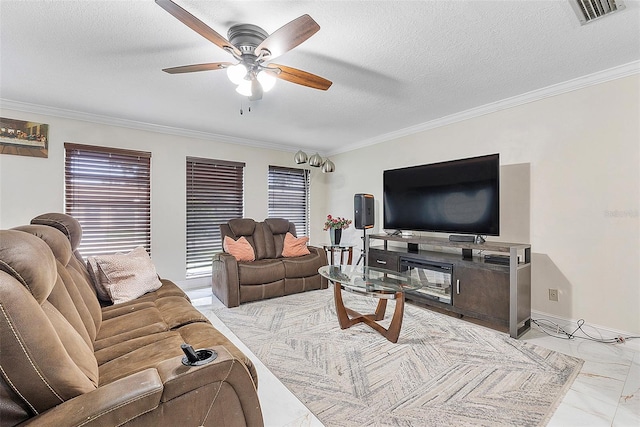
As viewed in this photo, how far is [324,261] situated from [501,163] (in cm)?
253

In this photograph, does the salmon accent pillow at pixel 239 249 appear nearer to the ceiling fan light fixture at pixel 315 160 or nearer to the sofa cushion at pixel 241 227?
the sofa cushion at pixel 241 227

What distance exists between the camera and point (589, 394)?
1790 millimetres

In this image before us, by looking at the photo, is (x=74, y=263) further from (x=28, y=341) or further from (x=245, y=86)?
(x=245, y=86)

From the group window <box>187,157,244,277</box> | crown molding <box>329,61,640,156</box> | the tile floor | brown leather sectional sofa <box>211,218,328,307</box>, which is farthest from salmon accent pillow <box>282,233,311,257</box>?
crown molding <box>329,61,640,156</box>

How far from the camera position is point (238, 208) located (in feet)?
16.0

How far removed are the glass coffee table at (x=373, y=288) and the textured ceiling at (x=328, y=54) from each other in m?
1.87

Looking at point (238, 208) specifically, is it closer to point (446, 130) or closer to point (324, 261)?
point (324, 261)

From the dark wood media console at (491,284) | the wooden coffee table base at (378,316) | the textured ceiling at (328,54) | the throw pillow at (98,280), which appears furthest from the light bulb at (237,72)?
the dark wood media console at (491,284)

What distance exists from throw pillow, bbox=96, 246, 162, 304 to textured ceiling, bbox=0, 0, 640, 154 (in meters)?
1.64

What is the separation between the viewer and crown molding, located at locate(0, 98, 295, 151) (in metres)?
3.23

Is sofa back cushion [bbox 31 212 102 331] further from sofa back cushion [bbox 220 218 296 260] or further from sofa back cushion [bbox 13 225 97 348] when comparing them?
sofa back cushion [bbox 220 218 296 260]

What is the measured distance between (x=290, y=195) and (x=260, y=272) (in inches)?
86.2

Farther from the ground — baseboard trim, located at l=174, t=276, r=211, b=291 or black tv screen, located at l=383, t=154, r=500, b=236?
black tv screen, located at l=383, t=154, r=500, b=236

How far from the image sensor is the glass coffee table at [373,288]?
2.42 m
